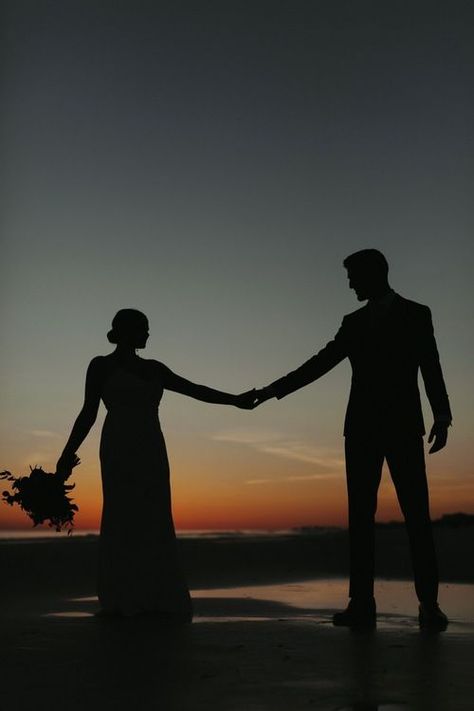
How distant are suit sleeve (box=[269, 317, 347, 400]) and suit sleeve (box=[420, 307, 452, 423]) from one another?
718 mm

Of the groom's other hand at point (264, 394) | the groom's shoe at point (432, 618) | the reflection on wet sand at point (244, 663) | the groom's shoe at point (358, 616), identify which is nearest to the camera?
the reflection on wet sand at point (244, 663)

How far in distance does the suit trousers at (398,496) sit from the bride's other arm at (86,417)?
228 centimetres

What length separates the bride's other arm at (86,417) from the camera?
907 centimetres

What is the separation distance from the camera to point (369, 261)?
850 centimetres

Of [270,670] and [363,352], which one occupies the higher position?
[363,352]

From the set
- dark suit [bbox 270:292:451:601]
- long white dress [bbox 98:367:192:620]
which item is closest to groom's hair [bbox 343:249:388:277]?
dark suit [bbox 270:292:451:601]

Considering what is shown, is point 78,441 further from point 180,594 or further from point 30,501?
point 180,594

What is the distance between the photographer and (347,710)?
15.1 ft

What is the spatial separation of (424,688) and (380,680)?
0.28 m

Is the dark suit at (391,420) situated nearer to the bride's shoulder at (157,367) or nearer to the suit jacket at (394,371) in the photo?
the suit jacket at (394,371)

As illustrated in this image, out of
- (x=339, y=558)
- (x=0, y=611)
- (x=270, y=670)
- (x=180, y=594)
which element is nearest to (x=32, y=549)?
(x=339, y=558)

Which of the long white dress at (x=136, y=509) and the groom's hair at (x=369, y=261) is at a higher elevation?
the groom's hair at (x=369, y=261)

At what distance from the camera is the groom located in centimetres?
814

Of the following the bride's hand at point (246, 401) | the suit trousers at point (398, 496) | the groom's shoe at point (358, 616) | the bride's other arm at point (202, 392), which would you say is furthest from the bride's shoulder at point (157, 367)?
the groom's shoe at point (358, 616)
